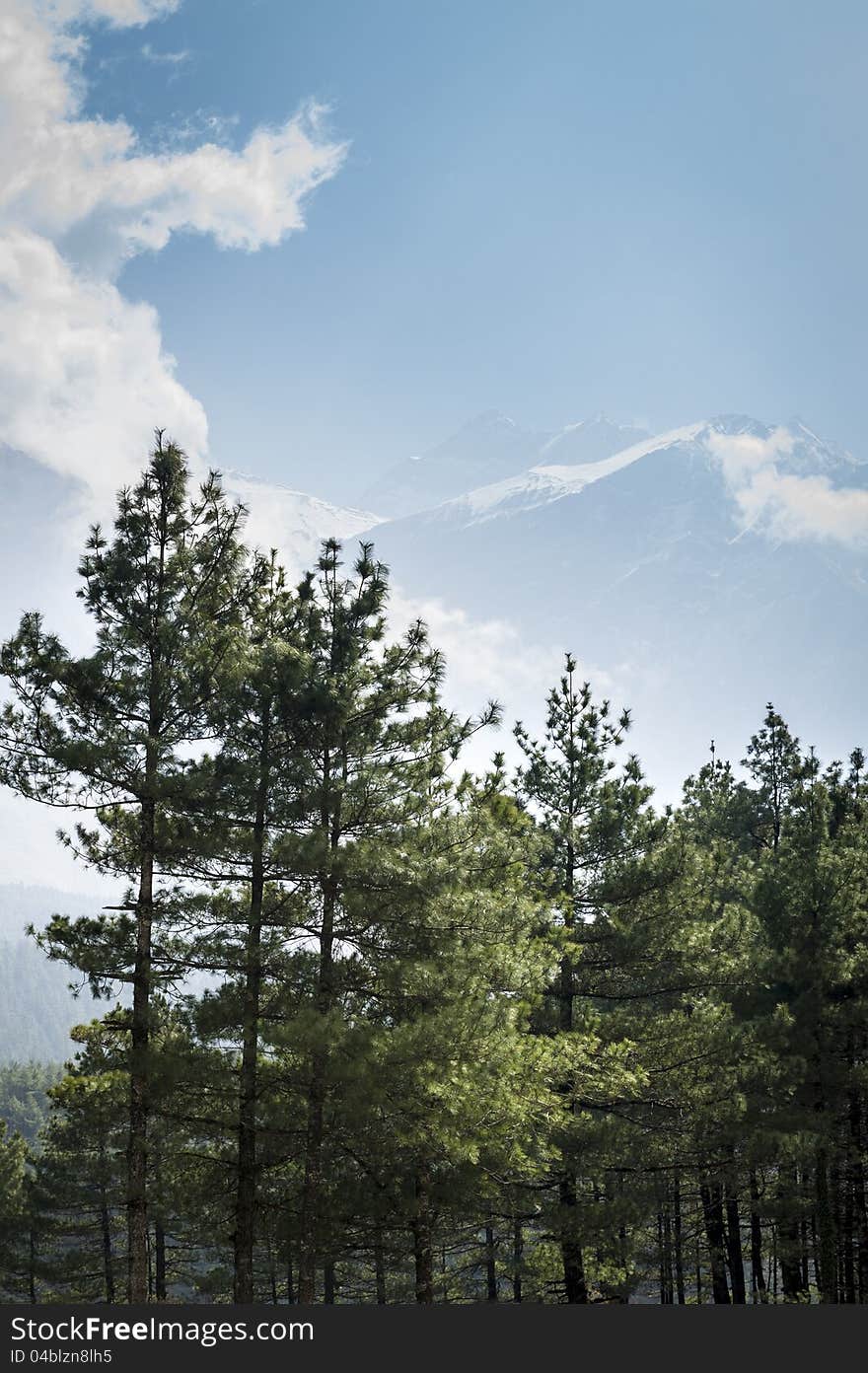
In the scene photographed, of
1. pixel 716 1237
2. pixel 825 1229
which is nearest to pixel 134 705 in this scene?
pixel 825 1229

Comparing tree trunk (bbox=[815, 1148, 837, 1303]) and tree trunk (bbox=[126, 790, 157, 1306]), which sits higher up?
tree trunk (bbox=[126, 790, 157, 1306])

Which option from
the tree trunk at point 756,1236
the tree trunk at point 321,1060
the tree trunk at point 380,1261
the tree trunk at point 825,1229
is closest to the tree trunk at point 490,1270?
the tree trunk at point 380,1261

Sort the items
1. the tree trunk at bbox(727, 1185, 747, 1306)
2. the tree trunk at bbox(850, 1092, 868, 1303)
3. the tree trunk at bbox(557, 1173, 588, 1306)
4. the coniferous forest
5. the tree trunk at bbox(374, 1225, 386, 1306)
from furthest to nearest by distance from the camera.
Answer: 1. the tree trunk at bbox(727, 1185, 747, 1306)
2. the tree trunk at bbox(850, 1092, 868, 1303)
3. the tree trunk at bbox(557, 1173, 588, 1306)
4. the tree trunk at bbox(374, 1225, 386, 1306)
5. the coniferous forest

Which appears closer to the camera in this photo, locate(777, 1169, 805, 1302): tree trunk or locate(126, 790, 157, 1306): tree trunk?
locate(126, 790, 157, 1306): tree trunk

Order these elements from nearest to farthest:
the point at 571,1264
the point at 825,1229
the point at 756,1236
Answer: the point at 571,1264
the point at 825,1229
the point at 756,1236

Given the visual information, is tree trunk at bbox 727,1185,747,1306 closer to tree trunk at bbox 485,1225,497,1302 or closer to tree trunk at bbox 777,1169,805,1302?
tree trunk at bbox 777,1169,805,1302

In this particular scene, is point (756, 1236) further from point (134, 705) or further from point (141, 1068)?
point (134, 705)

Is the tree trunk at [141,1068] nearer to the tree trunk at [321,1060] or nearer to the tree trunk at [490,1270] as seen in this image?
the tree trunk at [321,1060]

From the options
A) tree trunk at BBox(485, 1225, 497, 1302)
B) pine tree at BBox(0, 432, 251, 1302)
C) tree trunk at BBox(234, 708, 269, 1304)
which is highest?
pine tree at BBox(0, 432, 251, 1302)

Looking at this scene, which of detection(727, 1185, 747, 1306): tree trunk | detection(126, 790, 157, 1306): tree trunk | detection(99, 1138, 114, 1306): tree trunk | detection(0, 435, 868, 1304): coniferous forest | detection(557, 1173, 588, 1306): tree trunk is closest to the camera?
detection(126, 790, 157, 1306): tree trunk

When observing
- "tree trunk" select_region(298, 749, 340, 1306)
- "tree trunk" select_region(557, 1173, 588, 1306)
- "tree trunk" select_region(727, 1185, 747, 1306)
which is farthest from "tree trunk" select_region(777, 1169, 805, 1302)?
"tree trunk" select_region(298, 749, 340, 1306)

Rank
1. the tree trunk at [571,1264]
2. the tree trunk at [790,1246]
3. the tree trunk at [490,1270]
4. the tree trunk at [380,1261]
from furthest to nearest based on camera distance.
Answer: the tree trunk at [490,1270] → the tree trunk at [790,1246] → the tree trunk at [571,1264] → the tree trunk at [380,1261]

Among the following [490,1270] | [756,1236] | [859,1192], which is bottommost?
[490,1270]

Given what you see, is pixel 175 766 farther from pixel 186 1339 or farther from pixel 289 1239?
pixel 289 1239
